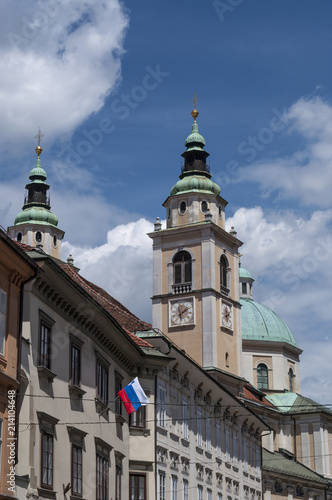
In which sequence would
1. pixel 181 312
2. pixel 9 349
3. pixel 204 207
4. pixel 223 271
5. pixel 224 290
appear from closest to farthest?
pixel 9 349
pixel 181 312
pixel 224 290
pixel 223 271
pixel 204 207

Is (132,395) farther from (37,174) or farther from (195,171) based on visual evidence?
(37,174)

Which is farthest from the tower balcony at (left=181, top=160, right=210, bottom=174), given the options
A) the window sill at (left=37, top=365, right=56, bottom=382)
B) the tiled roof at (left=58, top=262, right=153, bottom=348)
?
the window sill at (left=37, top=365, right=56, bottom=382)

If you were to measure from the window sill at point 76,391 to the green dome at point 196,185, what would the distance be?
5888 cm

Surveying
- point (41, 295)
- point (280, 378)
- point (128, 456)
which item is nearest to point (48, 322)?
point (41, 295)

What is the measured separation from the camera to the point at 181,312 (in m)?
84.6

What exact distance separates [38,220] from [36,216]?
0.70 meters

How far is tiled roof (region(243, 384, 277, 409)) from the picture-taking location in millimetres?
91062

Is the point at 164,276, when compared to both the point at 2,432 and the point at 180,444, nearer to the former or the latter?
the point at 180,444

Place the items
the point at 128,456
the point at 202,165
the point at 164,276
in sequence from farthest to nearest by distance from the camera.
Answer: the point at 202,165
the point at 164,276
the point at 128,456

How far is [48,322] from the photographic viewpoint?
28.8 m

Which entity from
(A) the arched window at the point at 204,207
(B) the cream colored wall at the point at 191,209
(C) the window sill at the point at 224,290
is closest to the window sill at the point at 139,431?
(C) the window sill at the point at 224,290

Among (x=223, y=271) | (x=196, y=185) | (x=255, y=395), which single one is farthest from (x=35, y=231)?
(x=223, y=271)

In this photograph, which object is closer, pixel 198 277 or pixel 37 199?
pixel 198 277

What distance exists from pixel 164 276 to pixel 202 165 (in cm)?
1250
